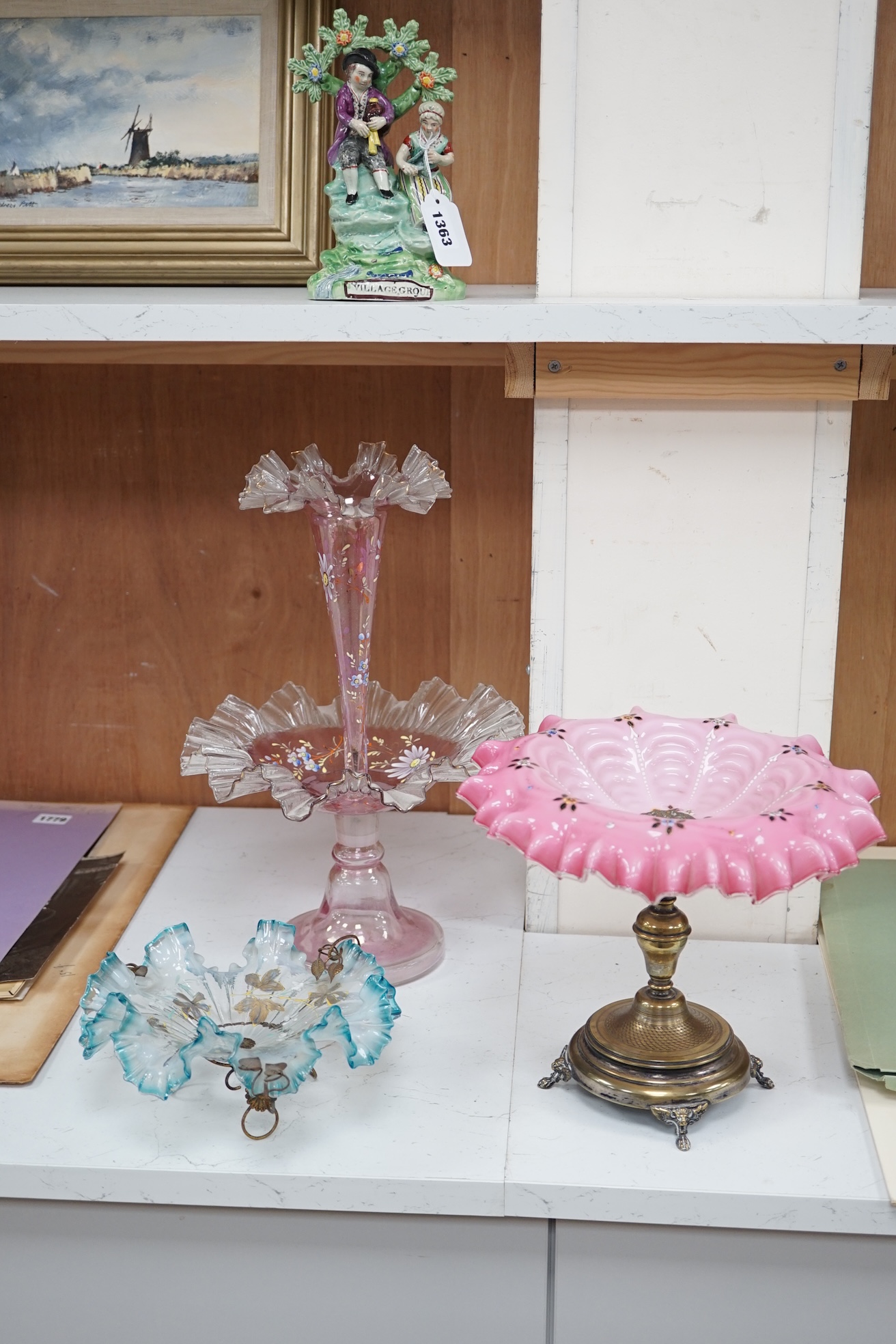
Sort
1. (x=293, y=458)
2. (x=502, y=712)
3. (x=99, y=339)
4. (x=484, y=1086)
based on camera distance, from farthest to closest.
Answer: (x=293, y=458) < (x=502, y=712) < (x=99, y=339) < (x=484, y=1086)

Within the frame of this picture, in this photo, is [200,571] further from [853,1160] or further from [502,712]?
[853,1160]

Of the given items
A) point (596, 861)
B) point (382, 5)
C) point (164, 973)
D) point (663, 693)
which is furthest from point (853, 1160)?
point (382, 5)

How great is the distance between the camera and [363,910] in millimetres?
1359

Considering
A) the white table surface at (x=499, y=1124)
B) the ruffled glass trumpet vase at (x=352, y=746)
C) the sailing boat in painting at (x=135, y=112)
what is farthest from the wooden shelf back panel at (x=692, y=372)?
the white table surface at (x=499, y=1124)

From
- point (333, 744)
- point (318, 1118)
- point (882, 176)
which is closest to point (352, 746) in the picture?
point (333, 744)

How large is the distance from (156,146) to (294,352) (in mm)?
288

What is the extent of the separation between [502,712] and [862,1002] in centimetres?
44

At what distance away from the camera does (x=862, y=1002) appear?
123 centimetres

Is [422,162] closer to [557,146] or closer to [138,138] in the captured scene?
[557,146]

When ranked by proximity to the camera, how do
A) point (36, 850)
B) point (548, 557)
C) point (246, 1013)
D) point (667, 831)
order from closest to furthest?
1. point (667, 831)
2. point (246, 1013)
3. point (548, 557)
4. point (36, 850)

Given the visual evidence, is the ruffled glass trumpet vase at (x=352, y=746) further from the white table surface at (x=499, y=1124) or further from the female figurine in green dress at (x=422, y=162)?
the female figurine in green dress at (x=422, y=162)

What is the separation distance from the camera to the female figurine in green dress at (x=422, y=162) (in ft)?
4.08

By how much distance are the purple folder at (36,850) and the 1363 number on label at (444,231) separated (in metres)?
0.77

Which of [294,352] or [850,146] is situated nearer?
[850,146]
